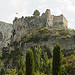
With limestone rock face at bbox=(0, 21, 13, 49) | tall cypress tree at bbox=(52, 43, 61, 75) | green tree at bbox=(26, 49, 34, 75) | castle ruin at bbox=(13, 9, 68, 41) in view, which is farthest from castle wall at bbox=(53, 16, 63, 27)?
limestone rock face at bbox=(0, 21, 13, 49)

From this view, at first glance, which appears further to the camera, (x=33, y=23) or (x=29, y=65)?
(x=33, y=23)

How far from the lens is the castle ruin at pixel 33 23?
183ft

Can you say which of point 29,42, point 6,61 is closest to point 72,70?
point 29,42

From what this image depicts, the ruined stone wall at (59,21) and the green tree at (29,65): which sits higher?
the ruined stone wall at (59,21)

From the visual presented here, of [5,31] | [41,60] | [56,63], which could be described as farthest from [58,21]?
[5,31]

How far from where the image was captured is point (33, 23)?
61.5 metres

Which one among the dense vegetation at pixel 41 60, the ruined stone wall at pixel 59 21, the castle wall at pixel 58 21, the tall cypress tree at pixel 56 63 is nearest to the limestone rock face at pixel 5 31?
the dense vegetation at pixel 41 60

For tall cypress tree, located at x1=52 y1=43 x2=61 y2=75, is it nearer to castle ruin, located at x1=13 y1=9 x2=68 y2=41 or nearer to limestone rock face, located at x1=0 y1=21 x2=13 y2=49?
castle ruin, located at x1=13 y1=9 x2=68 y2=41

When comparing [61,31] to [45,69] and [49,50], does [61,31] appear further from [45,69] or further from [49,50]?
[45,69]

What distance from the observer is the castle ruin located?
5591cm

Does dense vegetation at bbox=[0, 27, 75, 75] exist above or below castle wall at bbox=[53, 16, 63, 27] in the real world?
below

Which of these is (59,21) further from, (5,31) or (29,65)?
(5,31)

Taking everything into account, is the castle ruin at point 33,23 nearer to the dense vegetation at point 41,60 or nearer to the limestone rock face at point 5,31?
the dense vegetation at point 41,60

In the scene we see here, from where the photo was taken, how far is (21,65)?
30.6 m
